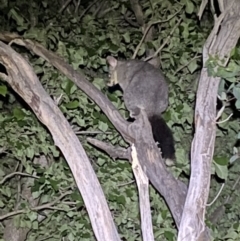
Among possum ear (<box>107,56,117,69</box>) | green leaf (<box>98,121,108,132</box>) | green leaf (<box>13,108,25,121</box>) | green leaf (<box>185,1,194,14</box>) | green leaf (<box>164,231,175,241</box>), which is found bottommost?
green leaf (<box>164,231,175,241</box>)

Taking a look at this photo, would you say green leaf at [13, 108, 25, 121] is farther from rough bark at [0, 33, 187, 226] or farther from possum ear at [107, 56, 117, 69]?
possum ear at [107, 56, 117, 69]

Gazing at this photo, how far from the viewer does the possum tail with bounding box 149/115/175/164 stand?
2402 millimetres

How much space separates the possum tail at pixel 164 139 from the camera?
2.40 m

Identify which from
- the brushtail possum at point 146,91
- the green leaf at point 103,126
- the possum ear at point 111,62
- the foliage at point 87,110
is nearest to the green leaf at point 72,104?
the foliage at point 87,110

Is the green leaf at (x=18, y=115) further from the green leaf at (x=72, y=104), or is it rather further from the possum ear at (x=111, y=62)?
the possum ear at (x=111, y=62)

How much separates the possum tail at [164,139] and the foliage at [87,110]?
4cm

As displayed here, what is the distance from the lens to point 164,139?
8.00 feet

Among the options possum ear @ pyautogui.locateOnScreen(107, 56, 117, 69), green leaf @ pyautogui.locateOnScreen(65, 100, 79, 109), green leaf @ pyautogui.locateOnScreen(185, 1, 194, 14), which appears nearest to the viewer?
green leaf @ pyautogui.locateOnScreen(65, 100, 79, 109)

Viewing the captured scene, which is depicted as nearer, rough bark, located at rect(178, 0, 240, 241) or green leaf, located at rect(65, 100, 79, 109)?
rough bark, located at rect(178, 0, 240, 241)

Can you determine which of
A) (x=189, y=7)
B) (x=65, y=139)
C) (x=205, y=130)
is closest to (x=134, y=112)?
(x=189, y=7)

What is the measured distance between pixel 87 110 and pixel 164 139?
383 mm

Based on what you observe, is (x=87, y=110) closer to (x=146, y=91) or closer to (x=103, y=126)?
(x=103, y=126)

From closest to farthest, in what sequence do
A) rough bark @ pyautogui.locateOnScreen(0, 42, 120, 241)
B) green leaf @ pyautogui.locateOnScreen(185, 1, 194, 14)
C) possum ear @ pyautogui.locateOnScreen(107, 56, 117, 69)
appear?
rough bark @ pyautogui.locateOnScreen(0, 42, 120, 241) < green leaf @ pyautogui.locateOnScreen(185, 1, 194, 14) < possum ear @ pyautogui.locateOnScreen(107, 56, 117, 69)

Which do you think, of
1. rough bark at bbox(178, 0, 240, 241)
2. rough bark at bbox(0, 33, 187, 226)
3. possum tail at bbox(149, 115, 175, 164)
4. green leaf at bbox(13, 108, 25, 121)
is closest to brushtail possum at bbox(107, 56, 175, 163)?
possum tail at bbox(149, 115, 175, 164)
